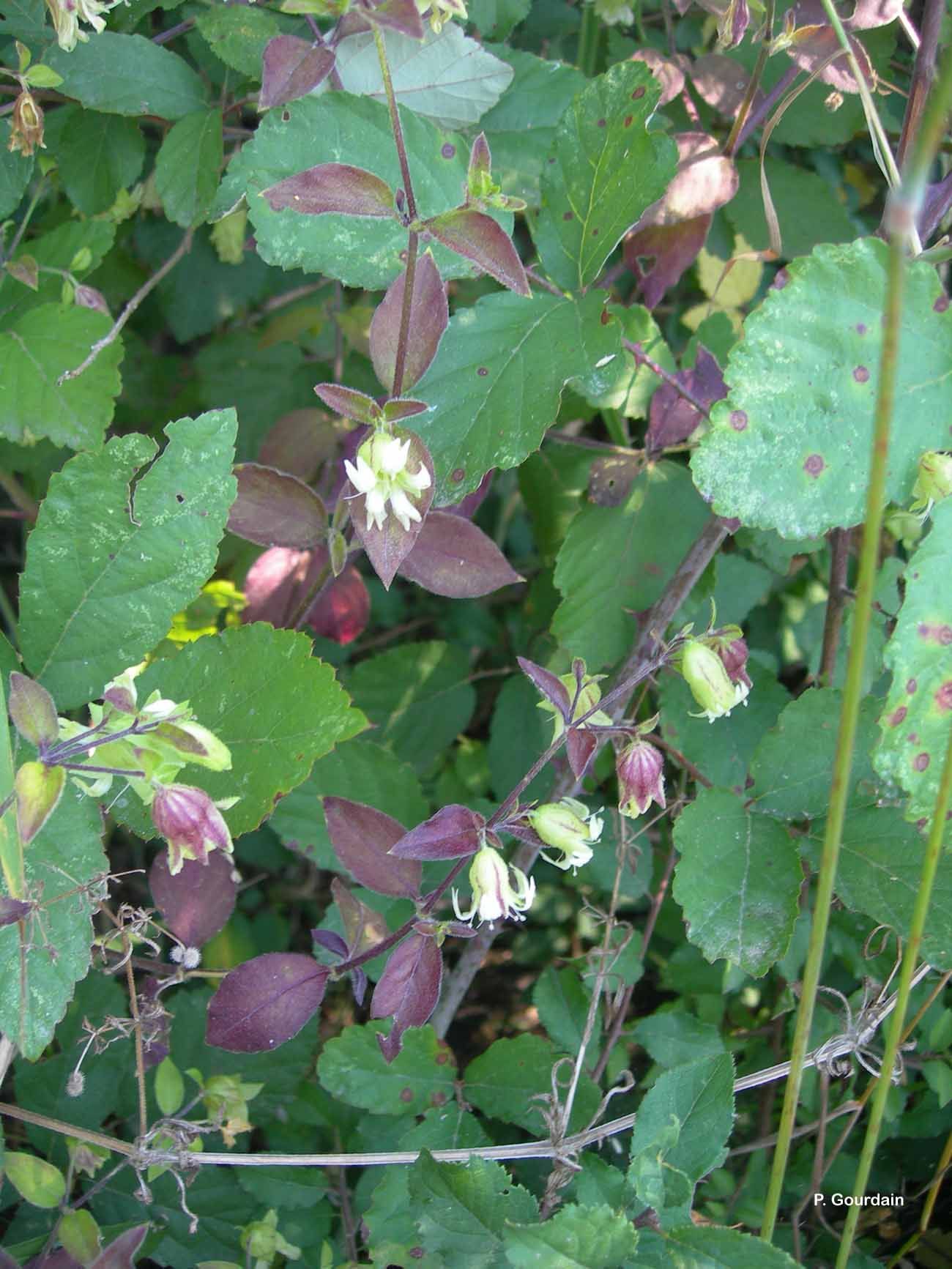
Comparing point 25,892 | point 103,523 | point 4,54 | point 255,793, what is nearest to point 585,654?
point 255,793

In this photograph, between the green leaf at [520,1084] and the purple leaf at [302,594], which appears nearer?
the green leaf at [520,1084]

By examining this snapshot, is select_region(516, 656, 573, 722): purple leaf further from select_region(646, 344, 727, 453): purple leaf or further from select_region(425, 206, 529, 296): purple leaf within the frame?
select_region(646, 344, 727, 453): purple leaf

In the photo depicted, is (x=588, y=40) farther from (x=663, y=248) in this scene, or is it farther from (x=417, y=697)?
(x=417, y=697)

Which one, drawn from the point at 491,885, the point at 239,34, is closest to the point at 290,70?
the point at 239,34

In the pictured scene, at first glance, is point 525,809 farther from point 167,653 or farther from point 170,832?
point 167,653

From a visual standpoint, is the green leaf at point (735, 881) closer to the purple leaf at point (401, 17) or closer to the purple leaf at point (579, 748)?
the purple leaf at point (579, 748)

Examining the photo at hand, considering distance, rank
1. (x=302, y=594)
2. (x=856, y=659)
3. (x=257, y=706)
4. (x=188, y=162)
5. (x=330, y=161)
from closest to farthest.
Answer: (x=856, y=659) → (x=257, y=706) → (x=330, y=161) → (x=188, y=162) → (x=302, y=594)

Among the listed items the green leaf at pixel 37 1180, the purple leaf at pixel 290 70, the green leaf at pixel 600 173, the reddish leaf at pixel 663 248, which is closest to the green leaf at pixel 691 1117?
the green leaf at pixel 37 1180
